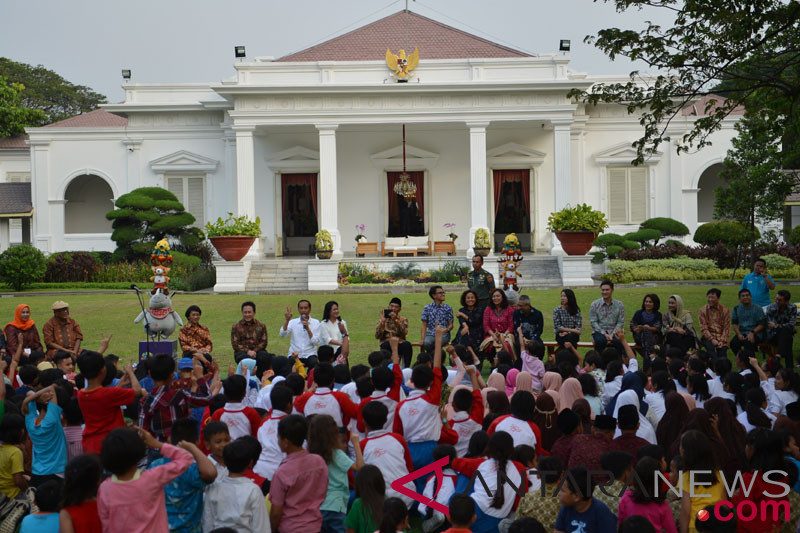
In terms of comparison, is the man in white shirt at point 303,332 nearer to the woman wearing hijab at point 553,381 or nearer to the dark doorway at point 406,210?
the woman wearing hijab at point 553,381

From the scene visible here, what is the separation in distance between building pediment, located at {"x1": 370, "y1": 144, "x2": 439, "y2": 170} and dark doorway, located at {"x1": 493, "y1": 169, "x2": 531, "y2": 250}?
2.34m

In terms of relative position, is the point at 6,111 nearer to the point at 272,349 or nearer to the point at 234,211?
the point at 234,211

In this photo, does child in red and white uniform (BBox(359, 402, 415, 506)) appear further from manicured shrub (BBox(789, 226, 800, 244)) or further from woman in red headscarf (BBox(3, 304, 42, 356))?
manicured shrub (BBox(789, 226, 800, 244))

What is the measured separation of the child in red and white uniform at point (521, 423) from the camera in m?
5.60

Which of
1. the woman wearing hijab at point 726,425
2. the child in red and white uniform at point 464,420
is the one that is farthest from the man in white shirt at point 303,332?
the woman wearing hijab at point 726,425

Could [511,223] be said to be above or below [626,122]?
below

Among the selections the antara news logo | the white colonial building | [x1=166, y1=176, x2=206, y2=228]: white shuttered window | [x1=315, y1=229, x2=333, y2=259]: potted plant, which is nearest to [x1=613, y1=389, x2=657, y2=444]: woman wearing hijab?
the antara news logo

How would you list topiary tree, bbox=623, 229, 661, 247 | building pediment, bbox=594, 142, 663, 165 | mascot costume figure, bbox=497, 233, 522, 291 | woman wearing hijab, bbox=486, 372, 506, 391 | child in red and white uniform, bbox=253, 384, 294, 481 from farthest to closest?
building pediment, bbox=594, 142, 663, 165, topiary tree, bbox=623, 229, 661, 247, mascot costume figure, bbox=497, 233, 522, 291, woman wearing hijab, bbox=486, 372, 506, 391, child in red and white uniform, bbox=253, 384, 294, 481

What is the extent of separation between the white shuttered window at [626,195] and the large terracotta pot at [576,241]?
634 centimetres

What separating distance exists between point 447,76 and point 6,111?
19666mm

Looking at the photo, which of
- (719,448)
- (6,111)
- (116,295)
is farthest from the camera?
(6,111)

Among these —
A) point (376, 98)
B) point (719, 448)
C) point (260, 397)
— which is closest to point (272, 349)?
point (260, 397)

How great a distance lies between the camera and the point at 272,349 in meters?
12.6

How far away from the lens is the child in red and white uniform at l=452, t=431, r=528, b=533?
192 inches
